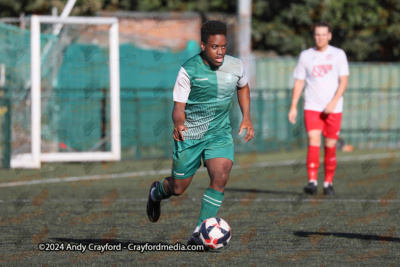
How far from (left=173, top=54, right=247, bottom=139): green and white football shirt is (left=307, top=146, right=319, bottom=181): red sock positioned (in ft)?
13.6

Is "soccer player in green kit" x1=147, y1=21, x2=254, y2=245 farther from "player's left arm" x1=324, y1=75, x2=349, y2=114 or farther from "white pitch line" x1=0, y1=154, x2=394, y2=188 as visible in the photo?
"white pitch line" x1=0, y1=154, x2=394, y2=188

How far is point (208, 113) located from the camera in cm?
663

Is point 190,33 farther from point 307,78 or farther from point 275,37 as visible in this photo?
point 307,78

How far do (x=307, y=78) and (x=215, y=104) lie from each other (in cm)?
438

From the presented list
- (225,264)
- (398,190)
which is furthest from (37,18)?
(225,264)

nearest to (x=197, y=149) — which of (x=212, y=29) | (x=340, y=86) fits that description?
(x=212, y=29)

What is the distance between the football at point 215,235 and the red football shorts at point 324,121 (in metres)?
4.75

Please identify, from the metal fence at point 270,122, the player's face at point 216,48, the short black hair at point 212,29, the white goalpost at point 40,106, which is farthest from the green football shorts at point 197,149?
the metal fence at point 270,122

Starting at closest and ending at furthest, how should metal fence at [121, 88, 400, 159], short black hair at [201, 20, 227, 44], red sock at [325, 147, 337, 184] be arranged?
short black hair at [201, 20, 227, 44], red sock at [325, 147, 337, 184], metal fence at [121, 88, 400, 159]

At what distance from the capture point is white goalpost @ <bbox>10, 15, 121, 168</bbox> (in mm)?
15016

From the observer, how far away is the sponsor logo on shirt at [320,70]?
10.7 meters

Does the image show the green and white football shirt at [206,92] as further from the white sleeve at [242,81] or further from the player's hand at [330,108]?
the player's hand at [330,108]

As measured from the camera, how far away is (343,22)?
25.0 meters

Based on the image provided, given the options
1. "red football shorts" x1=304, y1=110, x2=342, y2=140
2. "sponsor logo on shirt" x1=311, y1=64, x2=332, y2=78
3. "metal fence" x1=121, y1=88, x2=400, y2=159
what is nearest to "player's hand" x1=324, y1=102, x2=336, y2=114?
"red football shorts" x1=304, y1=110, x2=342, y2=140
